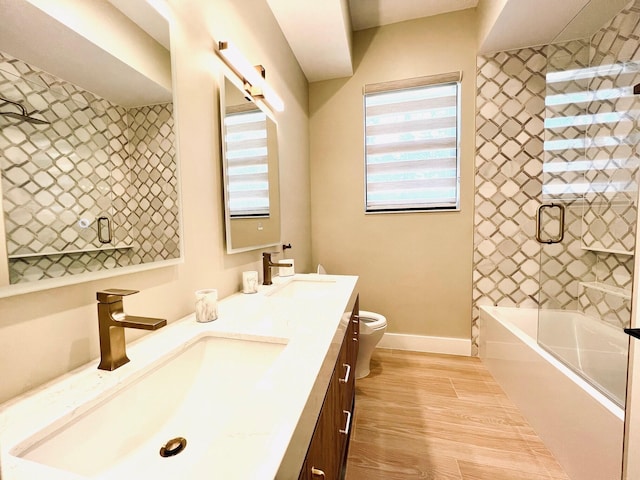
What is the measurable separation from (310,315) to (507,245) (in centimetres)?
207

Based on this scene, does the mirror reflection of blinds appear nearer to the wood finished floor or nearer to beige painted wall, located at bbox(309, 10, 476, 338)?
beige painted wall, located at bbox(309, 10, 476, 338)

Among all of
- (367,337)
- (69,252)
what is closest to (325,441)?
(69,252)

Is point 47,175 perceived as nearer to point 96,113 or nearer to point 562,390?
point 96,113

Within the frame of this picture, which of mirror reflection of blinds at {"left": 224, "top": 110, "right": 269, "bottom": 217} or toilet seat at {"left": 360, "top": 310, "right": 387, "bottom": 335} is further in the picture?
toilet seat at {"left": 360, "top": 310, "right": 387, "bottom": 335}

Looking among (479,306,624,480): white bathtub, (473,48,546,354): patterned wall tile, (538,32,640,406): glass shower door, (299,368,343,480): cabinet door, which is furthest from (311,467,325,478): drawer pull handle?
(473,48,546,354): patterned wall tile

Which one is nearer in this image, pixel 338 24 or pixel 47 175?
pixel 47 175

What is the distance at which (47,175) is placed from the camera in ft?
1.77

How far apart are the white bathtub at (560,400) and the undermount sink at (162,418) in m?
1.42

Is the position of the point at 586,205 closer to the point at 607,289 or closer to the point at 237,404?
the point at 607,289

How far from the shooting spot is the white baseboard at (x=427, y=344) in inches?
92.7

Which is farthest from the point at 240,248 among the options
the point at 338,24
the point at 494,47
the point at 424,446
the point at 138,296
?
the point at 494,47

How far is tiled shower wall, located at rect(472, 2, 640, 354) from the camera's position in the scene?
1.69m

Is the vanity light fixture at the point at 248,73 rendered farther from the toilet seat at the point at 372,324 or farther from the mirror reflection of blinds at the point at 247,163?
the toilet seat at the point at 372,324

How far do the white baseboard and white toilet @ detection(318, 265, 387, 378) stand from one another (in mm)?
521
